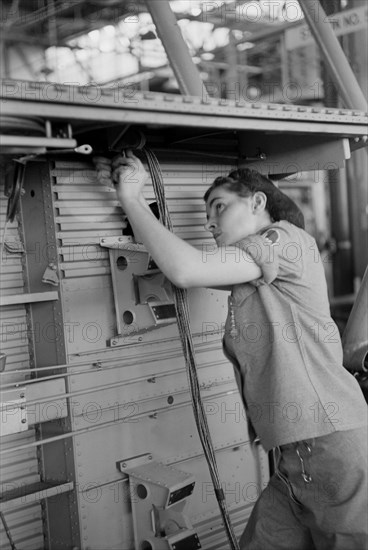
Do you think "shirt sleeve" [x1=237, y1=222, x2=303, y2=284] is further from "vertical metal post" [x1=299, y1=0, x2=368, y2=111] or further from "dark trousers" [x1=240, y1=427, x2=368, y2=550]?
"vertical metal post" [x1=299, y1=0, x2=368, y2=111]

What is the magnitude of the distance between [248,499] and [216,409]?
1.52ft

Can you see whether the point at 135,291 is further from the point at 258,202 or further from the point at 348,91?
the point at 348,91

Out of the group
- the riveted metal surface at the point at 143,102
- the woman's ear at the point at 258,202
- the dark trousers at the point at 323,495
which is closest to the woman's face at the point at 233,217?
the woman's ear at the point at 258,202

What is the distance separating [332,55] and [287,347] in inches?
63.5

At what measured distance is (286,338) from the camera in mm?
2131

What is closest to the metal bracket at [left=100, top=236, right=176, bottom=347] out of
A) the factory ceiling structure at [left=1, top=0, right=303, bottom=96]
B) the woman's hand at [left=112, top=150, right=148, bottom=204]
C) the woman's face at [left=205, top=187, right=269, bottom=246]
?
the woman's face at [left=205, top=187, right=269, bottom=246]

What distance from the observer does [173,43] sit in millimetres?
2904

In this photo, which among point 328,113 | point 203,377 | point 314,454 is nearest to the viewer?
point 314,454

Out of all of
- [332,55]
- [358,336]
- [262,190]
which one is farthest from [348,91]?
[358,336]

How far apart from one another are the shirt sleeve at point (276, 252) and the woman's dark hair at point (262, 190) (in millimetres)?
146

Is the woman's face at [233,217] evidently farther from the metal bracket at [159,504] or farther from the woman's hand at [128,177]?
the metal bracket at [159,504]

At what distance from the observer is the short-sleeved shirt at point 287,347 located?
2098 millimetres

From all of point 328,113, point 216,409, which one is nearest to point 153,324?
point 216,409

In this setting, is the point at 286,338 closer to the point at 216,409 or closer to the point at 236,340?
the point at 236,340
